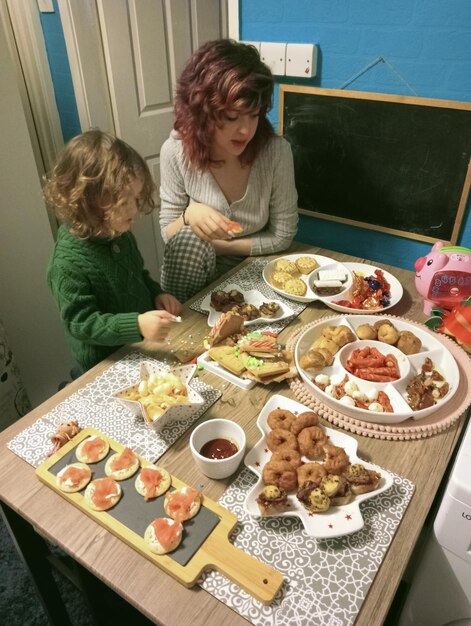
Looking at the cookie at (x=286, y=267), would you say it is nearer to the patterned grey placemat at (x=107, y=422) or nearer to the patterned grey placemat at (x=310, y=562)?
the patterned grey placemat at (x=107, y=422)

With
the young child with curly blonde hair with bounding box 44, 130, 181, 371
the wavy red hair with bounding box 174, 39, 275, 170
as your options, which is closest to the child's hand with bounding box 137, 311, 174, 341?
the young child with curly blonde hair with bounding box 44, 130, 181, 371

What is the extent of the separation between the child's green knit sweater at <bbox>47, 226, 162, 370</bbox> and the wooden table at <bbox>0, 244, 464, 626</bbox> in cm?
9

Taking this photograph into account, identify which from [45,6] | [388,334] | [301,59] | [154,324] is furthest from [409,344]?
[45,6]

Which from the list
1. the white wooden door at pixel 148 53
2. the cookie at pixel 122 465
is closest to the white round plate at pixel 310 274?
the cookie at pixel 122 465

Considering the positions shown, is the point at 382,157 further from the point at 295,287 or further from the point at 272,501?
the point at 272,501

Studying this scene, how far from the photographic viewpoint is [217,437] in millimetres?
881

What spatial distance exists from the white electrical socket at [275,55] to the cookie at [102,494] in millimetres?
1581

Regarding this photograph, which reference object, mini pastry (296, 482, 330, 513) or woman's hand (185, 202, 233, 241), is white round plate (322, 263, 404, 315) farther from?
mini pastry (296, 482, 330, 513)

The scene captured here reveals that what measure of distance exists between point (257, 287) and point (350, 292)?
0.91ft

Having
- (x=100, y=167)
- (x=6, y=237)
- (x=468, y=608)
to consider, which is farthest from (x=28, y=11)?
(x=468, y=608)

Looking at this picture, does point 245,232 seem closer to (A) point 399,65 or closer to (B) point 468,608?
(A) point 399,65

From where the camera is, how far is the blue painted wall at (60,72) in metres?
1.87

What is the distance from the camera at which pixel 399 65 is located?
152 cm

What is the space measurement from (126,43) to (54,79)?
351 millimetres
